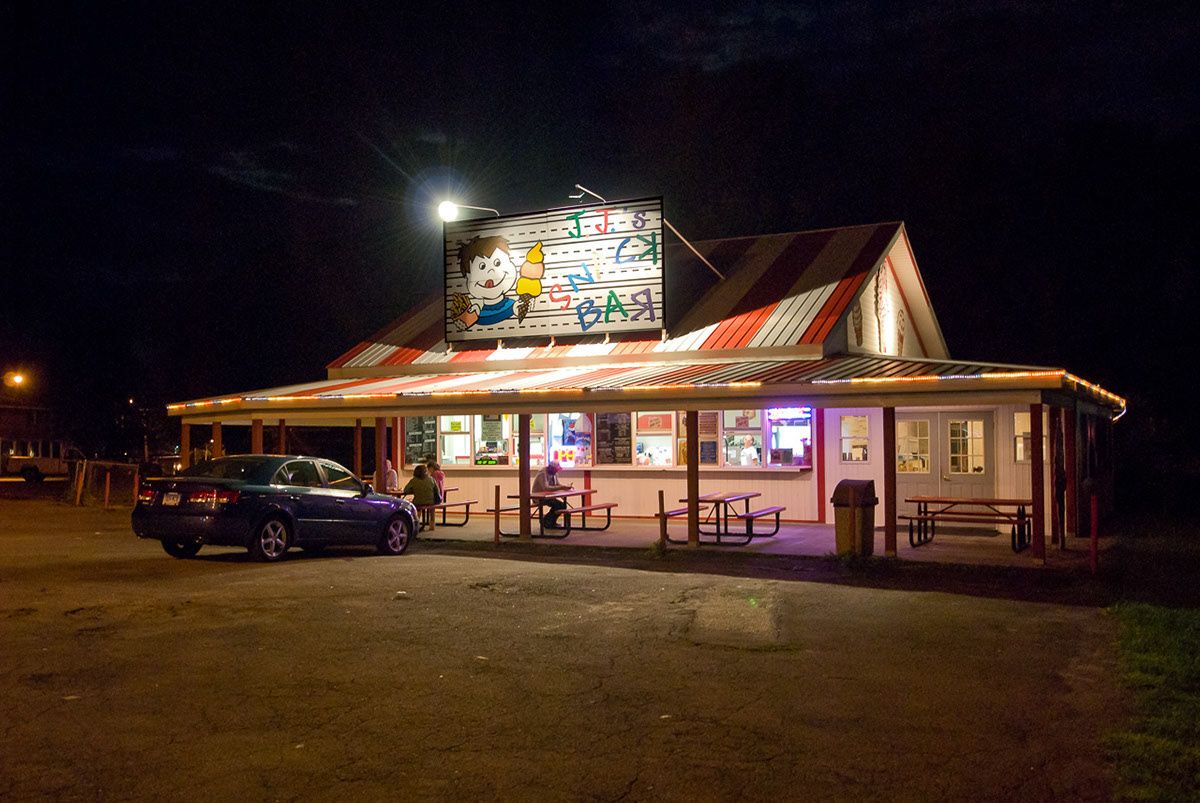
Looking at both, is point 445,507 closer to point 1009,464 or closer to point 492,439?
point 492,439

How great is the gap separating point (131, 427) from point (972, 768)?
190ft

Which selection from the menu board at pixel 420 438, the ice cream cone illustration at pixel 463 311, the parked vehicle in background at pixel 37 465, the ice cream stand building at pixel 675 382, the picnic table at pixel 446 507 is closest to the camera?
the ice cream stand building at pixel 675 382

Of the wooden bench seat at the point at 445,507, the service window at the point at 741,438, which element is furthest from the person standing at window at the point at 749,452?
the wooden bench seat at the point at 445,507

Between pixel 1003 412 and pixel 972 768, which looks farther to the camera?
pixel 1003 412

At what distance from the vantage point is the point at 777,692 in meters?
6.27

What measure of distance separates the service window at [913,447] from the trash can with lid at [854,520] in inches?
179

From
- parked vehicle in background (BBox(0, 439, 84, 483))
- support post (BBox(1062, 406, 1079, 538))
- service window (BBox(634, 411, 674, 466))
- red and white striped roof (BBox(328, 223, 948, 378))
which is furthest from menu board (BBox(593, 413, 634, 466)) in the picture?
parked vehicle in background (BBox(0, 439, 84, 483))

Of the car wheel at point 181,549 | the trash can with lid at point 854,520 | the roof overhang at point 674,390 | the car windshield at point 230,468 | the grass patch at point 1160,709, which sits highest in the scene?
the roof overhang at point 674,390

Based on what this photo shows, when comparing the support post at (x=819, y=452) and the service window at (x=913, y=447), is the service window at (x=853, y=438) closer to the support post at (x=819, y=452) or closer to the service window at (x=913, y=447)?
the support post at (x=819, y=452)

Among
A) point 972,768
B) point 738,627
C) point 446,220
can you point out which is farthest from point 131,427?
point 972,768

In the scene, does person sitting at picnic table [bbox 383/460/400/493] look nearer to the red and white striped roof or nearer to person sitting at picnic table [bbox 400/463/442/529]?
person sitting at picnic table [bbox 400/463/442/529]

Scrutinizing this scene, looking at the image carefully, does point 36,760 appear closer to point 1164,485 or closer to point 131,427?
point 1164,485

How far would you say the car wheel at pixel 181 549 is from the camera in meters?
13.5

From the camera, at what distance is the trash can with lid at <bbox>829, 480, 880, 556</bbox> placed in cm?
1307
